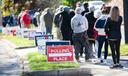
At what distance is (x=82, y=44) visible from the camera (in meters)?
19.0

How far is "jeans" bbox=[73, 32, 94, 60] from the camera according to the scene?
61.6 feet

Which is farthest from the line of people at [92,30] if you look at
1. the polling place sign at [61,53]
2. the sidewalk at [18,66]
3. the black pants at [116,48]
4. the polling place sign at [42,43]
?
the polling place sign at [61,53]

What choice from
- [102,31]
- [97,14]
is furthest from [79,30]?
[97,14]

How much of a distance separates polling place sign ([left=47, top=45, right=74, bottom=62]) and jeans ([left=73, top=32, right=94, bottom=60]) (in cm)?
208

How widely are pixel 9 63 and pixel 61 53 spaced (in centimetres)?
487

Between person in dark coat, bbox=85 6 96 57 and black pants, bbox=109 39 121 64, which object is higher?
person in dark coat, bbox=85 6 96 57

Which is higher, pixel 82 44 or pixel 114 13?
pixel 114 13

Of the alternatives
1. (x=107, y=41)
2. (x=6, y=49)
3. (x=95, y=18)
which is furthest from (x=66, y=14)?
(x=6, y=49)

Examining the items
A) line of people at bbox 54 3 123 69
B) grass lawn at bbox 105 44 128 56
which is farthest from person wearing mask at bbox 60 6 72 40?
grass lawn at bbox 105 44 128 56

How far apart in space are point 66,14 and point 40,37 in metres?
1.83

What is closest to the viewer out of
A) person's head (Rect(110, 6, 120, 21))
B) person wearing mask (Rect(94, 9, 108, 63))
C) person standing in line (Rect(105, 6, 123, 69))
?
person's head (Rect(110, 6, 120, 21))

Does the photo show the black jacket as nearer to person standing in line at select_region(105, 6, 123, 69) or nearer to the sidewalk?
person standing in line at select_region(105, 6, 123, 69)

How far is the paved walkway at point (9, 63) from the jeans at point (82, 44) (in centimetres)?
215

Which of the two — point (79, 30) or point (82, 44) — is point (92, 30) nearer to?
point (82, 44)
